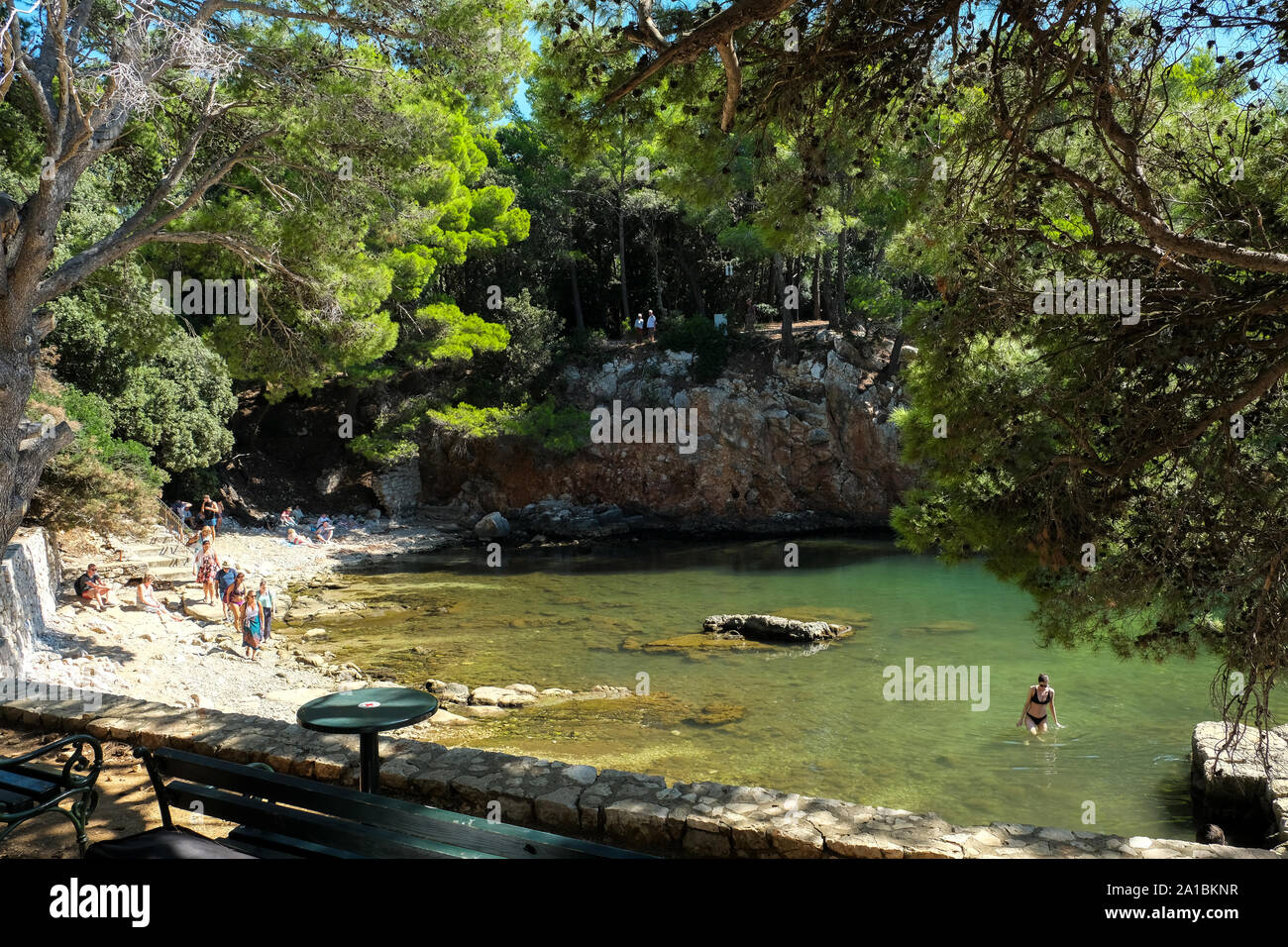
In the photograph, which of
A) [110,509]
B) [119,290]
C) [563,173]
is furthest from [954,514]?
[563,173]

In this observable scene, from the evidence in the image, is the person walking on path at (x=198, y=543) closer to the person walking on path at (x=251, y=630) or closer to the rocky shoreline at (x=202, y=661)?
the rocky shoreline at (x=202, y=661)

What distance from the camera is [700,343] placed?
29.5 m

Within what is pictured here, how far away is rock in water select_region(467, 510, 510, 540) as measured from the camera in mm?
27109

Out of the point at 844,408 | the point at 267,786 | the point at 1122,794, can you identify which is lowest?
the point at 1122,794

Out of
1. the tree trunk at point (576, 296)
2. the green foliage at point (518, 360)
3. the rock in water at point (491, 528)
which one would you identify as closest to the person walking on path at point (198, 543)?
the rock in water at point (491, 528)

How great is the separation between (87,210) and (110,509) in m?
7.61

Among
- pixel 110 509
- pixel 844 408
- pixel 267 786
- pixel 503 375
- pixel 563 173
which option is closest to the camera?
pixel 267 786

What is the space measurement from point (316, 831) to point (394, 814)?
27 centimetres

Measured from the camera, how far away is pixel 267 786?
3.26m

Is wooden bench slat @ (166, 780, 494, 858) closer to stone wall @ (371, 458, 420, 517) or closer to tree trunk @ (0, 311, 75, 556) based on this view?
tree trunk @ (0, 311, 75, 556)

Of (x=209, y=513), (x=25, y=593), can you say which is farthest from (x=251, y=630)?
(x=209, y=513)

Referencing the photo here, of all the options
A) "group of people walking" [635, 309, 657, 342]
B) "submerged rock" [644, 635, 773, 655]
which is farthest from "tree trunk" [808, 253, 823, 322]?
"submerged rock" [644, 635, 773, 655]
